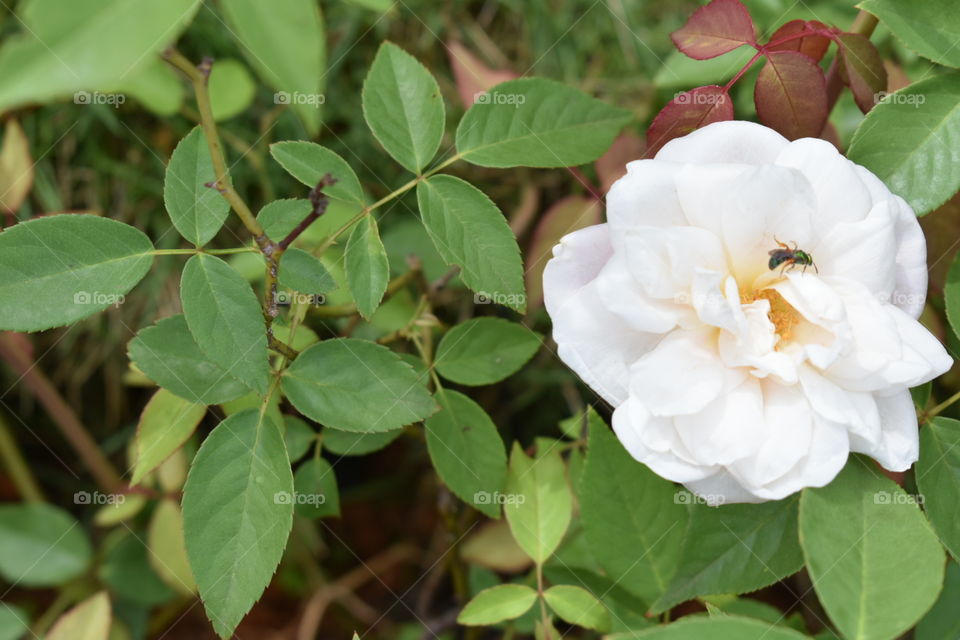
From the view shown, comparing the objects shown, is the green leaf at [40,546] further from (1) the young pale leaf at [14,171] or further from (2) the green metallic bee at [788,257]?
(2) the green metallic bee at [788,257]

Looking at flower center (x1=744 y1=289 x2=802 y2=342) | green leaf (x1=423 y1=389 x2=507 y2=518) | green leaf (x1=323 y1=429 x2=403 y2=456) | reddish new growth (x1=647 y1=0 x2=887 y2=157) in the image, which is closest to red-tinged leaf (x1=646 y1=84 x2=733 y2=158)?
reddish new growth (x1=647 y1=0 x2=887 y2=157)

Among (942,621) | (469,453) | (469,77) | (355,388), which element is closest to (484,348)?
(469,453)

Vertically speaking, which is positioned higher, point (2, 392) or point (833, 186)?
point (833, 186)

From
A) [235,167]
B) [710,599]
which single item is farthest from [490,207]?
[235,167]

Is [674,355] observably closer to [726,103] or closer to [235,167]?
[726,103]

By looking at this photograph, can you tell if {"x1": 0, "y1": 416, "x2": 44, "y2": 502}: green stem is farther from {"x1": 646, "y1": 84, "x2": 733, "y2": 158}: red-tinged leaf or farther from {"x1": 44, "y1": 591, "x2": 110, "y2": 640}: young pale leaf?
{"x1": 646, "y1": 84, "x2": 733, "y2": 158}: red-tinged leaf

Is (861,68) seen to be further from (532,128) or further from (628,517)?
(628,517)
